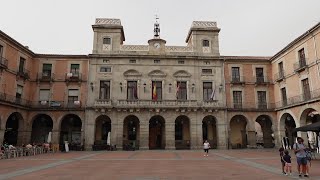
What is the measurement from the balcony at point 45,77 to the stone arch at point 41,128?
445 cm

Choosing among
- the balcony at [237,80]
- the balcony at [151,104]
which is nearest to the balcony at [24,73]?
the balcony at [151,104]

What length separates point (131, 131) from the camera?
34.1 meters

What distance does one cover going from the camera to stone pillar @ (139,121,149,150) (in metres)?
31.8

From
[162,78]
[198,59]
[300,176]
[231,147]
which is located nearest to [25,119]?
[162,78]

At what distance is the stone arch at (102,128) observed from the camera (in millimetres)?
33362

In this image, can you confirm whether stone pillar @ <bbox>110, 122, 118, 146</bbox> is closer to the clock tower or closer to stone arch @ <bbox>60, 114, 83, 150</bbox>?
stone arch @ <bbox>60, 114, 83, 150</bbox>

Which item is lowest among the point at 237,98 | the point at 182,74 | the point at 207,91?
the point at 237,98

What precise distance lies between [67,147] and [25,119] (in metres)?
6.65

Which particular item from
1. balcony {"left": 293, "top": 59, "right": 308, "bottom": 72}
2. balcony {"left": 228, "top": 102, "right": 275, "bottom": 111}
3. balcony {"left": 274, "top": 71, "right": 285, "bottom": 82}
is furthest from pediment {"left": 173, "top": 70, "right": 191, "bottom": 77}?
balcony {"left": 293, "top": 59, "right": 308, "bottom": 72}

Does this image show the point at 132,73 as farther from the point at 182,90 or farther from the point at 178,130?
the point at 178,130

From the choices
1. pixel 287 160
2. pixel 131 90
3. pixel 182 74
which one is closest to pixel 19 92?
pixel 131 90

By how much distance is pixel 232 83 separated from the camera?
34.5m

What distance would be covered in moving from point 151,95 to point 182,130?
6.12 metres

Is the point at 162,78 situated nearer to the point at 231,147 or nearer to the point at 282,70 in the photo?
the point at 231,147
